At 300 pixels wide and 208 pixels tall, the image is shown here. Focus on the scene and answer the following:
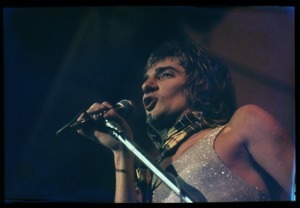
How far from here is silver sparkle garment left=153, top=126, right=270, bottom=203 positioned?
2594 millimetres

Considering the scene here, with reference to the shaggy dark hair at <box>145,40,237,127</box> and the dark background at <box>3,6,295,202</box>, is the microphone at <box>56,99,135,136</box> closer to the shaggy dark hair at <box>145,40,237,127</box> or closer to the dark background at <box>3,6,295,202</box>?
the dark background at <box>3,6,295,202</box>

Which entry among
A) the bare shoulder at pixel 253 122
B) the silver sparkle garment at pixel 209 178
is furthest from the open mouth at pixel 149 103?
the bare shoulder at pixel 253 122

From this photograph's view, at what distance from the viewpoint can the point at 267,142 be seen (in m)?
2.61

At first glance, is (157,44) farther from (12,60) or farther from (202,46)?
(12,60)

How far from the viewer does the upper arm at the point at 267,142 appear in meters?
2.60

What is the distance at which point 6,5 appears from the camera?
2.75m

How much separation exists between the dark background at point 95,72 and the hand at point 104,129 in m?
0.04

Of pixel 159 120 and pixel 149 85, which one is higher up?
pixel 149 85

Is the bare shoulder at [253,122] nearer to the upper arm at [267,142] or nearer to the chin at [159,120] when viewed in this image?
A: the upper arm at [267,142]

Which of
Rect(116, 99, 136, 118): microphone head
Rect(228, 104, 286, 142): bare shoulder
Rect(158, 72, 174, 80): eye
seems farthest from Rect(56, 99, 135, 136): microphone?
Rect(228, 104, 286, 142): bare shoulder

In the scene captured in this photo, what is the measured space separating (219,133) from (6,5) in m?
1.43

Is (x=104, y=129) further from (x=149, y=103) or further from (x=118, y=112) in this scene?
(x=149, y=103)

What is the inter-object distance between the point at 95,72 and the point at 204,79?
2.03 ft

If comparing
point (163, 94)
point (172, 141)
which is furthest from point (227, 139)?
point (163, 94)
